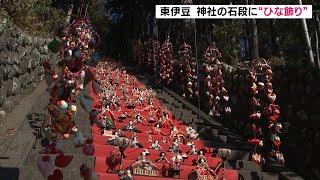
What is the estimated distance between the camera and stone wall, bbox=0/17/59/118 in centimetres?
802

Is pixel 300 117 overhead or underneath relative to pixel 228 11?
underneath

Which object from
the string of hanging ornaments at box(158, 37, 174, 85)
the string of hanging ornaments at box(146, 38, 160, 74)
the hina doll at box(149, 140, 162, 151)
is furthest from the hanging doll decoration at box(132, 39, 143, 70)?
the hina doll at box(149, 140, 162, 151)

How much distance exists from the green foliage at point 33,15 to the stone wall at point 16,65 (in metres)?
0.67

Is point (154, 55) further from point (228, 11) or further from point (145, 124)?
point (228, 11)

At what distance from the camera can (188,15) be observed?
941cm

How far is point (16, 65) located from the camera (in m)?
9.04

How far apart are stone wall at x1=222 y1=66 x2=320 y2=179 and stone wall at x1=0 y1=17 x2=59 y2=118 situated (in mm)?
5624

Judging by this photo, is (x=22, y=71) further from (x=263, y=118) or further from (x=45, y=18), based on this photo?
(x=45, y=18)

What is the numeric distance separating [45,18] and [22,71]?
690 cm

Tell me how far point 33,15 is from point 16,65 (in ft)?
13.9

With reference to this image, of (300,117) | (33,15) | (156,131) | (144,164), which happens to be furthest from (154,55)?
(144,164)

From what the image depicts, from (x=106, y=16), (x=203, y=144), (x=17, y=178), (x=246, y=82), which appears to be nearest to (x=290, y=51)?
(x=246, y=82)

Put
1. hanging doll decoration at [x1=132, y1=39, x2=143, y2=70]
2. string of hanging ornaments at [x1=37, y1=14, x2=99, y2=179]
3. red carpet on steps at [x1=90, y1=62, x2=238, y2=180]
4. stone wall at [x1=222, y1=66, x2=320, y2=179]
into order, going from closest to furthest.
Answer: string of hanging ornaments at [x1=37, y1=14, x2=99, y2=179] → red carpet on steps at [x1=90, y1=62, x2=238, y2=180] → stone wall at [x1=222, y1=66, x2=320, y2=179] → hanging doll decoration at [x1=132, y1=39, x2=143, y2=70]

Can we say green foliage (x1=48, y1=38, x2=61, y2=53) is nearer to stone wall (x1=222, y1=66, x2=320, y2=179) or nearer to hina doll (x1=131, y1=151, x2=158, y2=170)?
hina doll (x1=131, y1=151, x2=158, y2=170)
